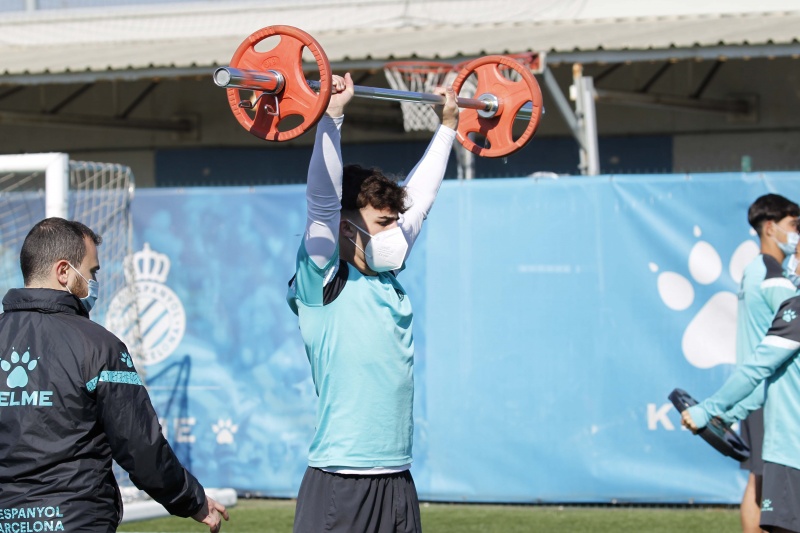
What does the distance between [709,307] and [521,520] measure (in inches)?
77.0

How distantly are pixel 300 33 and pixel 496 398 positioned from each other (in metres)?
5.03

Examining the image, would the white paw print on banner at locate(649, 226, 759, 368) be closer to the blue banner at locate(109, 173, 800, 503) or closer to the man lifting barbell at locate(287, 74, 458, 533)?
the blue banner at locate(109, 173, 800, 503)

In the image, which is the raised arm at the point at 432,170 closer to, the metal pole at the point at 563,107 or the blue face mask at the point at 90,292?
the blue face mask at the point at 90,292

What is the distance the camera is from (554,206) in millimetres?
8250

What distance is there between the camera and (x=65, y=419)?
3.39 meters

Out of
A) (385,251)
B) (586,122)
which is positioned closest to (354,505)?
(385,251)

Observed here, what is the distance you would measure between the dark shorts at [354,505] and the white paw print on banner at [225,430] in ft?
15.9

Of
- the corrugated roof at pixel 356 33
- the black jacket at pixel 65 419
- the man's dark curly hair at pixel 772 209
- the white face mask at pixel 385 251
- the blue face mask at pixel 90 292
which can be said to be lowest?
the black jacket at pixel 65 419

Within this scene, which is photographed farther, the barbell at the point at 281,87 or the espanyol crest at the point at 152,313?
the espanyol crest at the point at 152,313

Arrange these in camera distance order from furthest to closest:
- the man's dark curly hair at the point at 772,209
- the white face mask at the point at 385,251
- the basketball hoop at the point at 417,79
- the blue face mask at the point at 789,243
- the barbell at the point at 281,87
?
the basketball hoop at the point at 417,79 < the man's dark curly hair at the point at 772,209 < the blue face mask at the point at 789,243 < the white face mask at the point at 385,251 < the barbell at the point at 281,87

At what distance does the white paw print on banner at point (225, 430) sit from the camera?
858 cm

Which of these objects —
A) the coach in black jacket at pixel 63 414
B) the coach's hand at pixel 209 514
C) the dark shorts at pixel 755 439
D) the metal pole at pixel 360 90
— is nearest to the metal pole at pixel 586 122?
the dark shorts at pixel 755 439

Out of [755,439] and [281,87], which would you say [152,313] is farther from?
[281,87]

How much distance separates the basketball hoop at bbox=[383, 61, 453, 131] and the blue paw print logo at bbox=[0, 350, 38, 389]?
7035 mm
